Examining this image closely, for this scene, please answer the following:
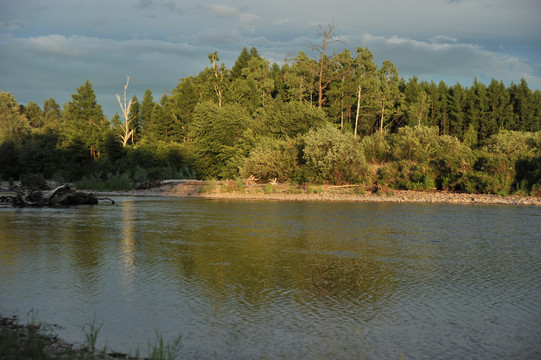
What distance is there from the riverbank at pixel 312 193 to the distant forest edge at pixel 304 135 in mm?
1484

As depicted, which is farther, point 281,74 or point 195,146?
point 281,74

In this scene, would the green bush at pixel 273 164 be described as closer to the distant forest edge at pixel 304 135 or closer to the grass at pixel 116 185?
the distant forest edge at pixel 304 135

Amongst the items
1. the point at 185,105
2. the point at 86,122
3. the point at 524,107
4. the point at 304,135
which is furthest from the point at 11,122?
the point at 524,107

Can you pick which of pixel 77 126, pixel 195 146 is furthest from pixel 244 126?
pixel 77 126

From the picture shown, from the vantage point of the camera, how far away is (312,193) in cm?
2934

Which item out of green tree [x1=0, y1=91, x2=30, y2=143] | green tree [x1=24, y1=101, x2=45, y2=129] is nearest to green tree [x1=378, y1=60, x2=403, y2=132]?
green tree [x1=0, y1=91, x2=30, y2=143]

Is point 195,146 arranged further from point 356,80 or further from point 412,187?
point 356,80

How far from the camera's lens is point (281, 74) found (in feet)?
255

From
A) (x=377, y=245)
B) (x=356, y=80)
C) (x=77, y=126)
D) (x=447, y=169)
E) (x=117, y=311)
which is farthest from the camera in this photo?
(x=356, y=80)

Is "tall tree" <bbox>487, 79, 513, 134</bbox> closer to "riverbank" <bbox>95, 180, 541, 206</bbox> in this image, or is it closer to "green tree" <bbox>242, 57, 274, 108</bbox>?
"green tree" <bbox>242, 57, 274, 108</bbox>

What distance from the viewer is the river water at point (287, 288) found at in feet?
16.7

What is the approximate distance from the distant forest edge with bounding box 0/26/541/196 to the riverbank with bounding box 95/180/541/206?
1.48 metres

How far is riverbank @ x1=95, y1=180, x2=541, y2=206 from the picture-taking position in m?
24.6

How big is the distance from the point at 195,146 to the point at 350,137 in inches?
714
